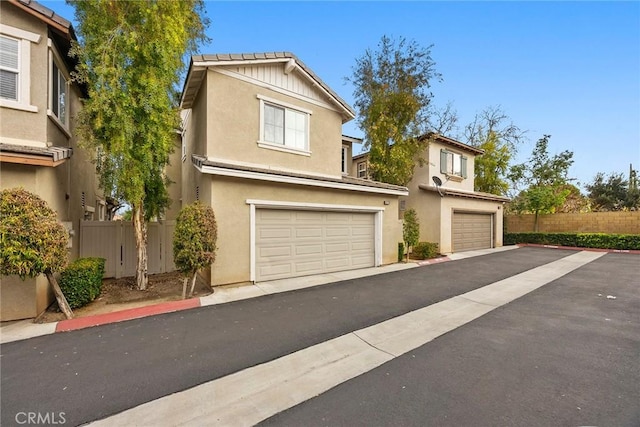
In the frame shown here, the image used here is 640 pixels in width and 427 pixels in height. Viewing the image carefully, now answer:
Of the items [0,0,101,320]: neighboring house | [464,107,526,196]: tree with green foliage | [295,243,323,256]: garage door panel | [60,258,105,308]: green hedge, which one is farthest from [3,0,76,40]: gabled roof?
[464,107,526,196]: tree with green foliage

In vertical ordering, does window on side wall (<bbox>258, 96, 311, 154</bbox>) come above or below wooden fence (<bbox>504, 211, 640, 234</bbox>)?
above

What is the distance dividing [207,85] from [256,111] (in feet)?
5.41

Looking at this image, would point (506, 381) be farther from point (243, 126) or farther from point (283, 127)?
point (283, 127)

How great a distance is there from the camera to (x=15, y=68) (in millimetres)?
6102

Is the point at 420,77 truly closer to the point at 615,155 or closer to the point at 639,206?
the point at 639,206

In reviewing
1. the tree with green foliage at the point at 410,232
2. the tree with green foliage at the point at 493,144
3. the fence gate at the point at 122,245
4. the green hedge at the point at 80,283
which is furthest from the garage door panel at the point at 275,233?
the tree with green foliage at the point at 493,144

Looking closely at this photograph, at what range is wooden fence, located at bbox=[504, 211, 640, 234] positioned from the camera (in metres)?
17.7

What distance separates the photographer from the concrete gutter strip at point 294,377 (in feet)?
9.57

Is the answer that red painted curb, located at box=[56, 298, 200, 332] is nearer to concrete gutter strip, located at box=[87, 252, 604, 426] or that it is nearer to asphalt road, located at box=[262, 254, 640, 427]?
concrete gutter strip, located at box=[87, 252, 604, 426]

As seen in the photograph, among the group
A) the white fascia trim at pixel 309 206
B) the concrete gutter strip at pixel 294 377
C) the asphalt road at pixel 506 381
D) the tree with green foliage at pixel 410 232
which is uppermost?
the white fascia trim at pixel 309 206

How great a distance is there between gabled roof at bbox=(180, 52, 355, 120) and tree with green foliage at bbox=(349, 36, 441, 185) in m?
3.82

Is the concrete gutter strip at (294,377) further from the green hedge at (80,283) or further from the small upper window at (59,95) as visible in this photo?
the small upper window at (59,95)

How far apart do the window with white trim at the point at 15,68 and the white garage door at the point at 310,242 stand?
19.1 ft

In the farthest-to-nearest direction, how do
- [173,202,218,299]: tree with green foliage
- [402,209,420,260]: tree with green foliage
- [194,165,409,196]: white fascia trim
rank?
[402,209,420,260]: tree with green foliage
[194,165,409,196]: white fascia trim
[173,202,218,299]: tree with green foliage
